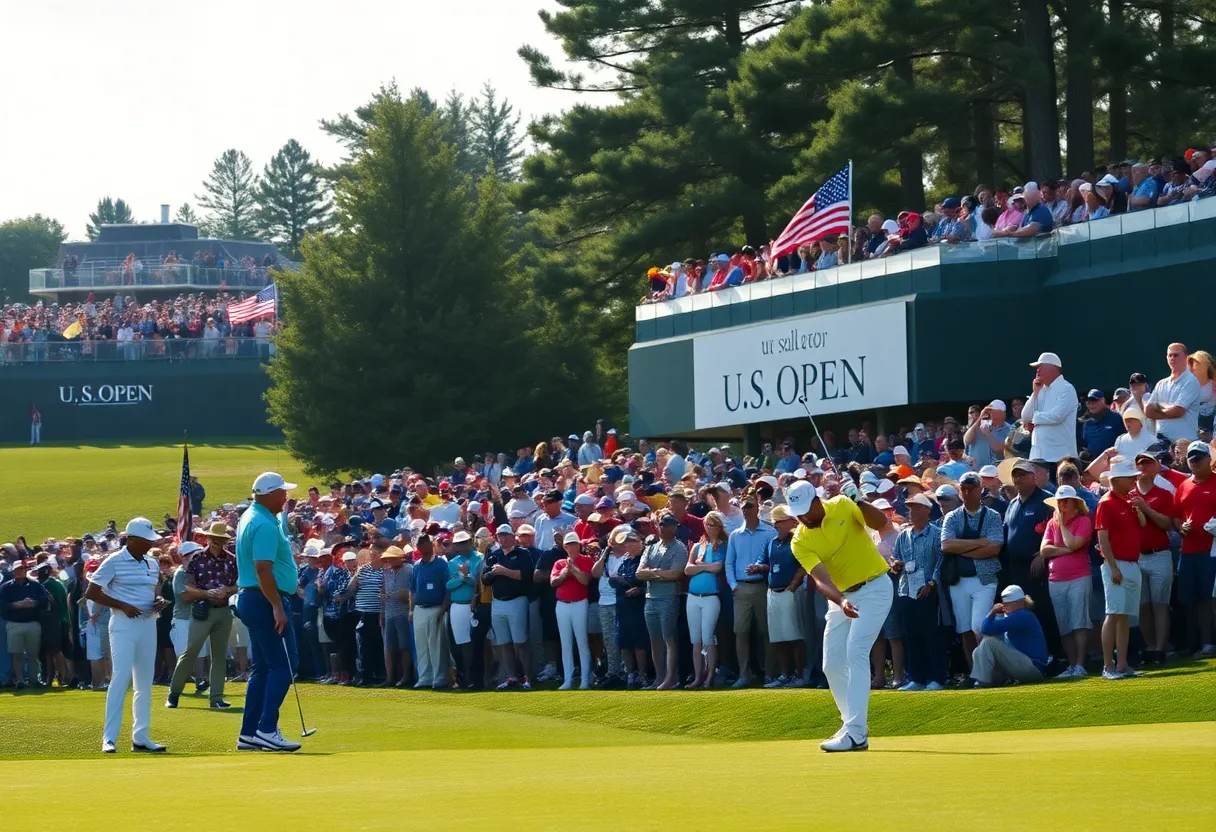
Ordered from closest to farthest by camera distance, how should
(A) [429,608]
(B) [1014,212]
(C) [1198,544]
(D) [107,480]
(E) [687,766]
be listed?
(E) [687,766] < (C) [1198,544] < (A) [429,608] < (B) [1014,212] < (D) [107,480]

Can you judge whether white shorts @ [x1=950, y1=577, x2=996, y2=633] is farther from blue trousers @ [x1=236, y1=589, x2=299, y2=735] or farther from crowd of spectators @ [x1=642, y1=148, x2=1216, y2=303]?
crowd of spectators @ [x1=642, y1=148, x2=1216, y2=303]

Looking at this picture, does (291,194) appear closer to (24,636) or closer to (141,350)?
(141,350)

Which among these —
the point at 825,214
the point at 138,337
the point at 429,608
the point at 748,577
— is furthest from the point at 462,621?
the point at 138,337

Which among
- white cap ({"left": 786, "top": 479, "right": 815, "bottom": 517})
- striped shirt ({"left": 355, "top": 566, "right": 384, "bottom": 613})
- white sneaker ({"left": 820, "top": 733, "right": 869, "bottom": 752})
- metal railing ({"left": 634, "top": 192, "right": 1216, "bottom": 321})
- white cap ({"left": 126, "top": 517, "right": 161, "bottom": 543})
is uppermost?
metal railing ({"left": 634, "top": 192, "right": 1216, "bottom": 321})

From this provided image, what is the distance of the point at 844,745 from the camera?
1079cm

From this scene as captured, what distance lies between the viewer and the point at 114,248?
8069cm

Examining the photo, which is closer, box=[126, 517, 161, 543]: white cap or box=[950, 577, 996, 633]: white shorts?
box=[126, 517, 161, 543]: white cap

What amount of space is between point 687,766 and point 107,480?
1659 inches

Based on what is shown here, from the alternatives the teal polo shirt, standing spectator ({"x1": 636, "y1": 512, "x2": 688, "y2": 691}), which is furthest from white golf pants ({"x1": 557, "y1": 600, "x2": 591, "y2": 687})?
the teal polo shirt

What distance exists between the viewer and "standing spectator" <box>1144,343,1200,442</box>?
17422 millimetres

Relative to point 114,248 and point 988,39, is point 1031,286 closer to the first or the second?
point 988,39

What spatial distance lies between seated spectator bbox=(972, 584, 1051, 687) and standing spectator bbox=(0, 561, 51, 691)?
14.0 metres

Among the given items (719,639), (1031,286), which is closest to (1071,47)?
(1031,286)

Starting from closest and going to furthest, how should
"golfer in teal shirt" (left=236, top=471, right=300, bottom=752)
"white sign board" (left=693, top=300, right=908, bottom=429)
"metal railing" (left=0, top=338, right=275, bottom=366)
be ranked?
1. "golfer in teal shirt" (left=236, top=471, right=300, bottom=752)
2. "white sign board" (left=693, top=300, right=908, bottom=429)
3. "metal railing" (left=0, top=338, right=275, bottom=366)
